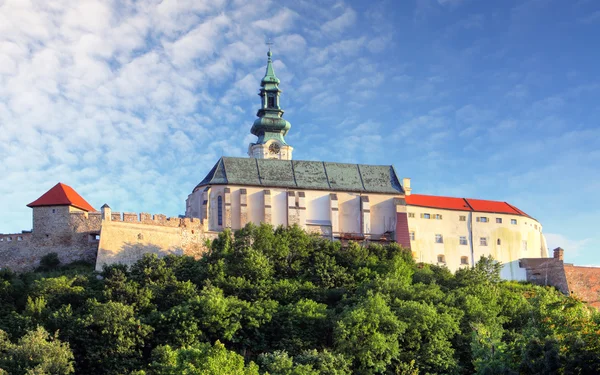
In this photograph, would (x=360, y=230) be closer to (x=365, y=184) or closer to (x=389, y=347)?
(x=365, y=184)

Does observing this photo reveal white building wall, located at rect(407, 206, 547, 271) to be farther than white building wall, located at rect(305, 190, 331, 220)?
Yes

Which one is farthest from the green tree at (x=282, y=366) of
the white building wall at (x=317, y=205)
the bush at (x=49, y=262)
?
the white building wall at (x=317, y=205)

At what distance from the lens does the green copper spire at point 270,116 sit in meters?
101

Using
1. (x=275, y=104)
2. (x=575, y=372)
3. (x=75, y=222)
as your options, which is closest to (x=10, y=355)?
(x=75, y=222)

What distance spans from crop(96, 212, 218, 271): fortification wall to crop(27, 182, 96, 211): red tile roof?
135 inches

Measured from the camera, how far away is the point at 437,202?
→ 80750 millimetres

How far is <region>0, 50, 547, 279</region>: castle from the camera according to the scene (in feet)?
235

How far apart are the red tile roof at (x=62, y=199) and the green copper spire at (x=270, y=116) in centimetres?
3457

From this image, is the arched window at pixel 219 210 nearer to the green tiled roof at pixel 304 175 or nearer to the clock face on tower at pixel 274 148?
the green tiled roof at pixel 304 175

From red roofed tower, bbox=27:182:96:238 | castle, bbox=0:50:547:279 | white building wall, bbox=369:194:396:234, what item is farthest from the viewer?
white building wall, bbox=369:194:396:234

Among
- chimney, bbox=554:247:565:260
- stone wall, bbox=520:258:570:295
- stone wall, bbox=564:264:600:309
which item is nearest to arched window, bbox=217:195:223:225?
stone wall, bbox=520:258:570:295

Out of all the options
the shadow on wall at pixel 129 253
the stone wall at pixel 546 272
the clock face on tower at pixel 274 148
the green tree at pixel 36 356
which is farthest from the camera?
the clock face on tower at pixel 274 148

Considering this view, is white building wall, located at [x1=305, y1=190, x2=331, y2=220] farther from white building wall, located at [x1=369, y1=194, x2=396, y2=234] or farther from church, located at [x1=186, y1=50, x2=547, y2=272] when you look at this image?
white building wall, located at [x1=369, y1=194, x2=396, y2=234]

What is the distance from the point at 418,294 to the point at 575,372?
25082 millimetres
